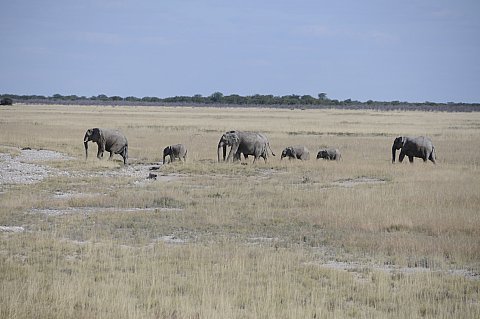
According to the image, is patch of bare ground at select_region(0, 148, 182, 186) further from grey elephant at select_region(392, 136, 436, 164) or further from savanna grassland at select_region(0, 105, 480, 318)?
grey elephant at select_region(392, 136, 436, 164)

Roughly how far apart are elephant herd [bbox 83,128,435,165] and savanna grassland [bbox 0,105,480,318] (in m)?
4.55

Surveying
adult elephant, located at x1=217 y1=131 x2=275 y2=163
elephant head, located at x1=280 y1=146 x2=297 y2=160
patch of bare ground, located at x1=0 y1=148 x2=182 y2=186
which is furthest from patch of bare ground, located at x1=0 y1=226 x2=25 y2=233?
elephant head, located at x1=280 y1=146 x2=297 y2=160

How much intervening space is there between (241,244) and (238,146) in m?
20.7

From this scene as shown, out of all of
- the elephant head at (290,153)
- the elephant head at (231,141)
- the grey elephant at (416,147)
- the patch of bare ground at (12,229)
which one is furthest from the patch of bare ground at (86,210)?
the grey elephant at (416,147)

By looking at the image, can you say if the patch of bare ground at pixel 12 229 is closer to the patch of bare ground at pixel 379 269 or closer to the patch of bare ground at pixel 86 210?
the patch of bare ground at pixel 86 210

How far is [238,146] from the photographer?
35031 millimetres

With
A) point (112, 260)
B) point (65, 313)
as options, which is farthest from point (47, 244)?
point (65, 313)

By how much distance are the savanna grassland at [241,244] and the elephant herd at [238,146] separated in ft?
14.9

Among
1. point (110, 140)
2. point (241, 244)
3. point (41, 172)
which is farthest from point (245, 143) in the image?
point (241, 244)

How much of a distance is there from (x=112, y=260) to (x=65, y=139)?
35863 mm

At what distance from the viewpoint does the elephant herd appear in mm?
33844

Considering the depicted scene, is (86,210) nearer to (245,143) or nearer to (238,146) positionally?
(238,146)

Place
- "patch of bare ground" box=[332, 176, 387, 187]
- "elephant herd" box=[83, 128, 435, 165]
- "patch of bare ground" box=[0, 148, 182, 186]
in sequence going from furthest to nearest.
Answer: "elephant herd" box=[83, 128, 435, 165]
"patch of bare ground" box=[332, 176, 387, 187]
"patch of bare ground" box=[0, 148, 182, 186]

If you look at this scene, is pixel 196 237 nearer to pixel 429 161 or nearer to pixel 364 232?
pixel 364 232
